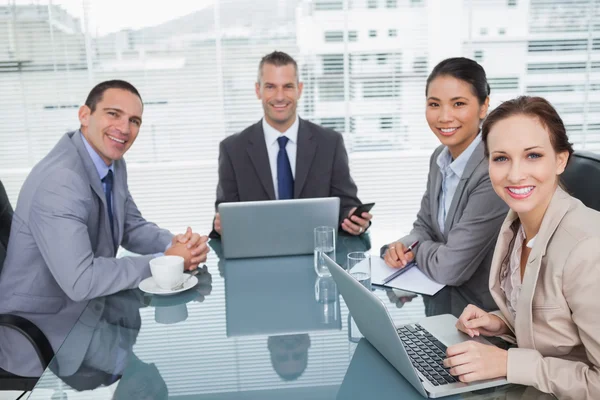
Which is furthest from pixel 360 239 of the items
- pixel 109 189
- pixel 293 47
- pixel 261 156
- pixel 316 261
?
pixel 293 47

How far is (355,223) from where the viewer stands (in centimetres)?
217

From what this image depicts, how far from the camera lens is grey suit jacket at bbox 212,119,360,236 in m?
2.72

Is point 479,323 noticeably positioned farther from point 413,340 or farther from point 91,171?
point 91,171

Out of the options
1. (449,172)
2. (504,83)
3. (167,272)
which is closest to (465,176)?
(449,172)

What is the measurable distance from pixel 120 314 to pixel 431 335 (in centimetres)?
83

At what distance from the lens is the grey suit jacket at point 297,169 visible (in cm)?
272

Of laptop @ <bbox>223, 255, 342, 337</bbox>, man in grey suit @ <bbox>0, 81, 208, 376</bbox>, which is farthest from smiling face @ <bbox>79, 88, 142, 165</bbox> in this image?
laptop @ <bbox>223, 255, 342, 337</bbox>

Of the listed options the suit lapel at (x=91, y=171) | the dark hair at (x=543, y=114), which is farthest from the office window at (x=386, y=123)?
the dark hair at (x=543, y=114)

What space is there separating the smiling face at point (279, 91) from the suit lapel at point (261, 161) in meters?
0.14

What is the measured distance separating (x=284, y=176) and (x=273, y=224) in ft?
2.86

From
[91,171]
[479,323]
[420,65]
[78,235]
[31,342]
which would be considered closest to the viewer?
[479,323]

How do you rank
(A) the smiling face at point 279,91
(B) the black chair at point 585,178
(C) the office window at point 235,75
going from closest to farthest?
(B) the black chair at point 585,178, (A) the smiling face at point 279,91, (C) the office window at point 235,75

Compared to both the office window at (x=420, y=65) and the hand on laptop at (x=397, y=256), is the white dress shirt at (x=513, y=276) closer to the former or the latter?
the hand on laptop at (x=397, y=256)

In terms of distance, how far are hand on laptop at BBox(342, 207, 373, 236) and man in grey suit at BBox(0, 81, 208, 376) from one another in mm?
571
